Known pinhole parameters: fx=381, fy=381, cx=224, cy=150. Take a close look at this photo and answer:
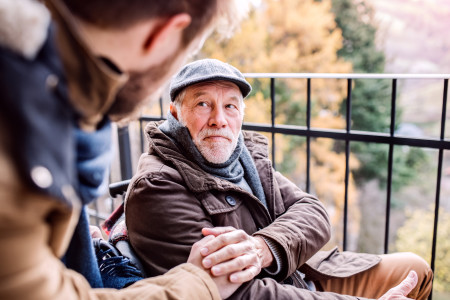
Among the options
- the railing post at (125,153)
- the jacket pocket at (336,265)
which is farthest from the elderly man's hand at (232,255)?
the railing post at (125,153)

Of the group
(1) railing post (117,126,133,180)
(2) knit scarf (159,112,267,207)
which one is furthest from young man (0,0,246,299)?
(1) railing post (117,126,133,180)

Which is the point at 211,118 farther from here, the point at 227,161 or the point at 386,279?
the point at 386,279

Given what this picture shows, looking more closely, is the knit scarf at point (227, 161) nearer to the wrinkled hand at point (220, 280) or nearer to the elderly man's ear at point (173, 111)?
the elderly man's ear at point (173, 111)

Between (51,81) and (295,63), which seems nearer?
(51,81)

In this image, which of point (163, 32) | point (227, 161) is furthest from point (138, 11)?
point (227, 161)

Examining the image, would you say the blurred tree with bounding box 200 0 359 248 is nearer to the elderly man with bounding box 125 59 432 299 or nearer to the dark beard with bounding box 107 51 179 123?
the elderly man with bounding box 125 59 432 299

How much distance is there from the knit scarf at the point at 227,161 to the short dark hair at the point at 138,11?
983mm

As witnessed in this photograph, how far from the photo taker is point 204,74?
5.73 ft

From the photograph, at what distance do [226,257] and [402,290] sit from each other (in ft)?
2.68

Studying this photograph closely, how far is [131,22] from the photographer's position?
0.68 meters

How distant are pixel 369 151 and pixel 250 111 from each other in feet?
21.5

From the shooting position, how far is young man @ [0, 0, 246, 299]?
0.54 metres

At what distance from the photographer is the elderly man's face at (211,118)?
1.78 meters

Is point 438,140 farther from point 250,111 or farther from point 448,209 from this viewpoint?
point 448,209
